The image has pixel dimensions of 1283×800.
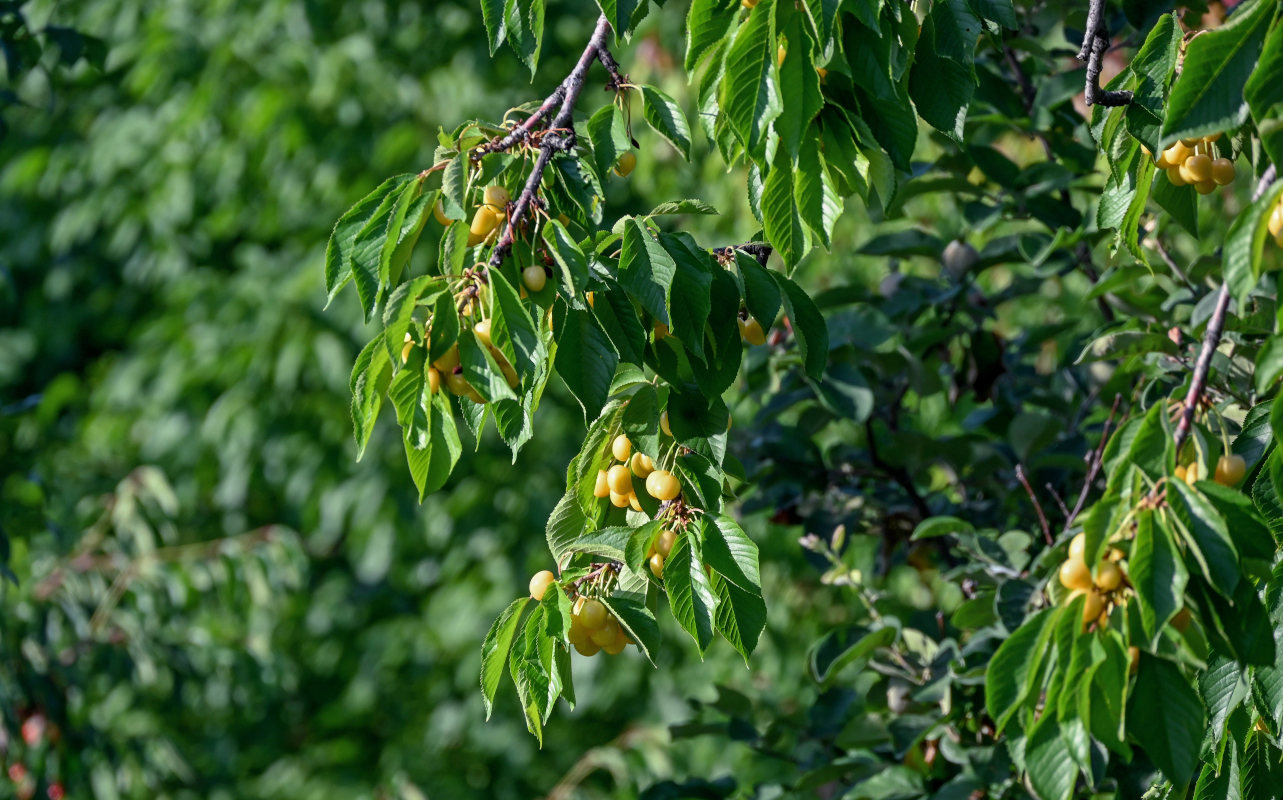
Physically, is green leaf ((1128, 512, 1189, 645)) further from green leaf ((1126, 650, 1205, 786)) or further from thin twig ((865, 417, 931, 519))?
thin twig ((865, 417, 931, 519))

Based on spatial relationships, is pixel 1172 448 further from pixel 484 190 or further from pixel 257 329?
pixel 257 329

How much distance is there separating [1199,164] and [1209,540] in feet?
1.23

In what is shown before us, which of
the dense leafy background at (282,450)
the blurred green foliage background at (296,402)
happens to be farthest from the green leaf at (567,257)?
the blurred green foliage background at (296,402)

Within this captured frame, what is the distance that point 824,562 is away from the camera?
1994 millimetres

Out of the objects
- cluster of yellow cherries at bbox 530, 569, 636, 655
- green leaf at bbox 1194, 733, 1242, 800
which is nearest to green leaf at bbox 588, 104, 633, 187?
cluster of yellow cherries at bbox 530, 569, 636, 655

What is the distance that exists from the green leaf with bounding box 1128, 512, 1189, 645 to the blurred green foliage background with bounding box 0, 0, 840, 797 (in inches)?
111

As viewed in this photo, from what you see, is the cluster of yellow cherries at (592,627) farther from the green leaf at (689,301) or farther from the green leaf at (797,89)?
the green leaf at (797,89)

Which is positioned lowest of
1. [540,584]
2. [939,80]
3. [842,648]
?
[842,648]

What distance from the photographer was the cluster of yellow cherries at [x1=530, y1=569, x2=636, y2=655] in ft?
3.26

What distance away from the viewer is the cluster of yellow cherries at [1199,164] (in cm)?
101

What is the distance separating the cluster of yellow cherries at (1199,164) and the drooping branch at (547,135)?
45 cm

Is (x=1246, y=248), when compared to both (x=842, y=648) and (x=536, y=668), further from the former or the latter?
(x=842, y=648)

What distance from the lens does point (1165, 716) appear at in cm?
81

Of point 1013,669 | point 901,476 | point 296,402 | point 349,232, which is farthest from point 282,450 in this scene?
point 1013,669
